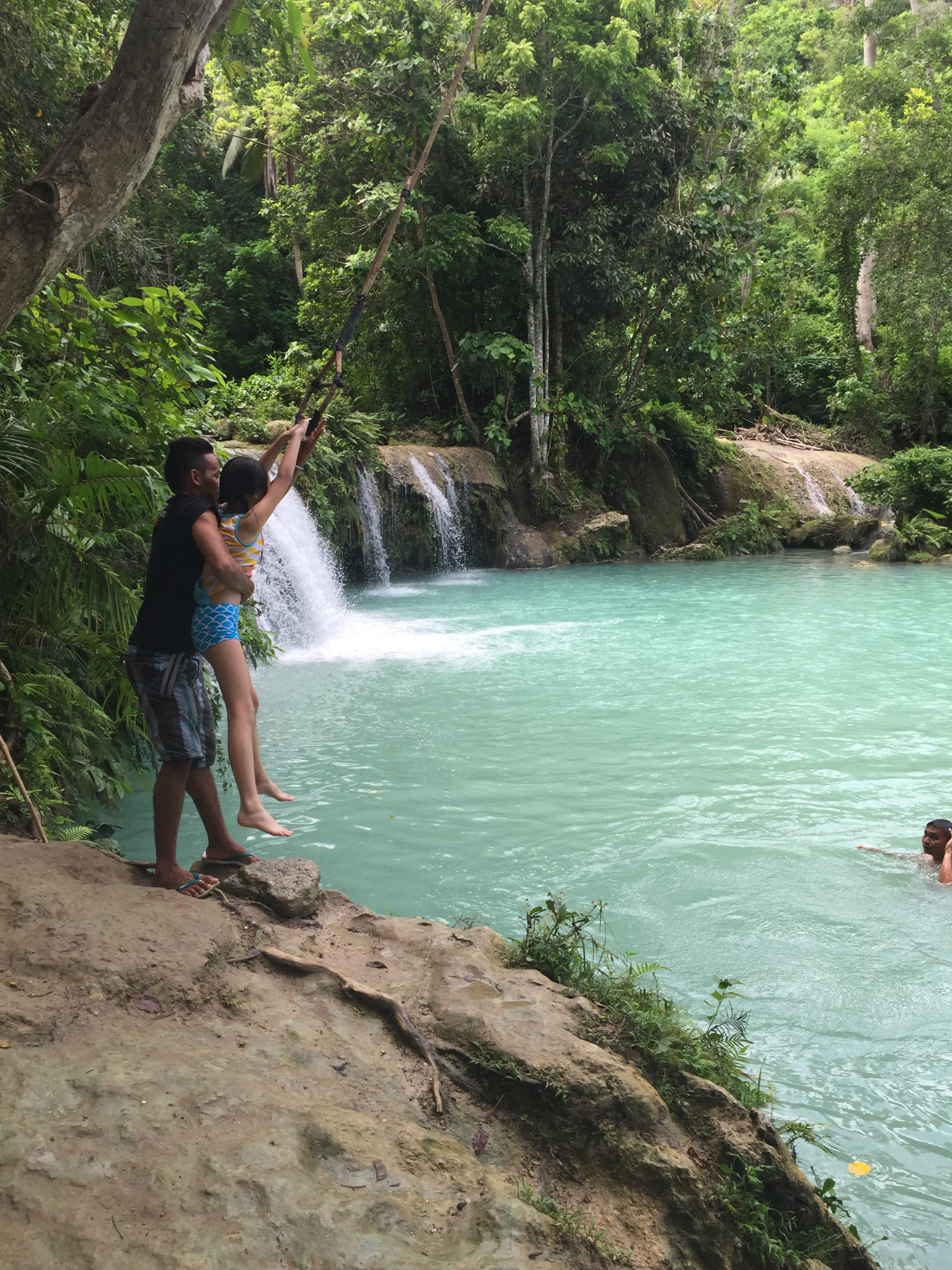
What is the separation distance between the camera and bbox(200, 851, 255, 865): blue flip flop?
12.1ft

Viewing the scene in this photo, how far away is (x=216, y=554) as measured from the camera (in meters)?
3.45

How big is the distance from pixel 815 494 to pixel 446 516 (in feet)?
33.7

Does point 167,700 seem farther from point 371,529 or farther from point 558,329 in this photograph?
point 558,329

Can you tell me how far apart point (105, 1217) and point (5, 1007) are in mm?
741

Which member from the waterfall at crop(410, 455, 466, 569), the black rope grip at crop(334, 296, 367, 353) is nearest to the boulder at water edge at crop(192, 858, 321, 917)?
the black rope grip at crop(334, 296, 367, 353)

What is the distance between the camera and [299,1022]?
2725 millimetres

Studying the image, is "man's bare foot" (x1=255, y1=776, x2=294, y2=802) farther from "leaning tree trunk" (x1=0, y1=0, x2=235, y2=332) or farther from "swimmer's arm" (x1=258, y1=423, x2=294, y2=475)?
"leaning tree trunk" (x1=0, y1=0, x2=235, y2=332)

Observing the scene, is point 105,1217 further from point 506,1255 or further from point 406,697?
point 406,697

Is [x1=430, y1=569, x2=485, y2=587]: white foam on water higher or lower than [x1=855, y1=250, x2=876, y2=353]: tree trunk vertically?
lower

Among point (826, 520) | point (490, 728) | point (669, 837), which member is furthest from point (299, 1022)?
point (826, 520)

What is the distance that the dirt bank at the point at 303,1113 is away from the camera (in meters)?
1.92

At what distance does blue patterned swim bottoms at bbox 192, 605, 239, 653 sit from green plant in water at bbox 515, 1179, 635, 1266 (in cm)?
206

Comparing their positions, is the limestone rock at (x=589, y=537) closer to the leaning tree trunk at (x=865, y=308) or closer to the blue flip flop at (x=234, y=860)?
the leaning tree trunk at (x=865, y=308)

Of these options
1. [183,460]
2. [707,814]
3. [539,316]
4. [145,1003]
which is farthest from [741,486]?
[145,1003]
